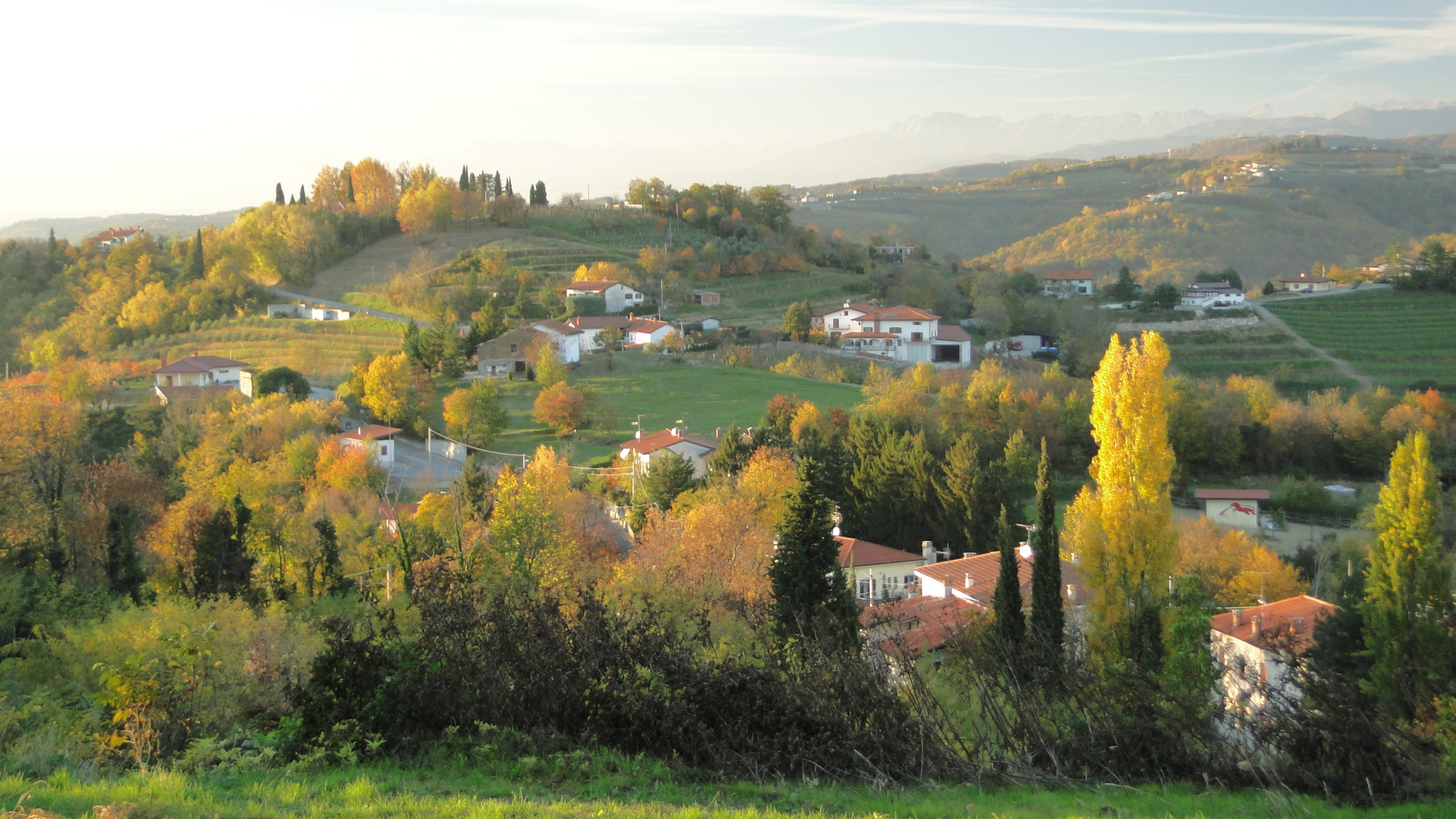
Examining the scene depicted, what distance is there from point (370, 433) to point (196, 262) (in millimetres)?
34877

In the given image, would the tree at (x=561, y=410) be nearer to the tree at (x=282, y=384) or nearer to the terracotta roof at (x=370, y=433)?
the terracotta roof at (x=370, y=433)

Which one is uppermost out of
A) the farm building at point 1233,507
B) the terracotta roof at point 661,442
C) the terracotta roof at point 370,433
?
the terracotta roof at point 370,433

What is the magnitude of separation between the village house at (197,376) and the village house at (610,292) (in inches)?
631

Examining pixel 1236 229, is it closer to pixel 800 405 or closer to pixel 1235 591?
pixel 800 405

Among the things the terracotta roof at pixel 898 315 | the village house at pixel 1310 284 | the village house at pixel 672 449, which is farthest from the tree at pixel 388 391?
the village house at pixel 1310 284

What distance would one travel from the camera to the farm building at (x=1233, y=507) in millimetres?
27125

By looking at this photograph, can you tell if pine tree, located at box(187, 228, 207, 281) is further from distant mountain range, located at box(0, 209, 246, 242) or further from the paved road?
distant mountain range, located at box(0, 209, 246, 242)

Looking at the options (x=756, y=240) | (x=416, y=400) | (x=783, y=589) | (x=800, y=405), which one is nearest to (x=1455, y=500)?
(x=800, y=405)

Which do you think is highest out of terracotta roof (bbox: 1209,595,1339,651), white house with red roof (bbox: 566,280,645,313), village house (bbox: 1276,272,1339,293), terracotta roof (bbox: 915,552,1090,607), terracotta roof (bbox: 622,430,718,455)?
white house with red roof (bbox: 566,280,645,313)

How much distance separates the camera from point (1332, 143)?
502 ft

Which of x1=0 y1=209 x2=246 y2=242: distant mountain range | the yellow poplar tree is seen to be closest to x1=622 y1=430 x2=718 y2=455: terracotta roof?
the yellow poplar tree

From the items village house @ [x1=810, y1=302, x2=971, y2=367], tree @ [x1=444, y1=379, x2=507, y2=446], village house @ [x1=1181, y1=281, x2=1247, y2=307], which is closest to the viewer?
tree @ [x1=444, y1=379, x2=507, y2=446]

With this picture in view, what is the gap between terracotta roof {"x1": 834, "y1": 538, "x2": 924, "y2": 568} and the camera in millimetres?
21712

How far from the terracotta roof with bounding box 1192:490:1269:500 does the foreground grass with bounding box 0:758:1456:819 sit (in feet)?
81.8
